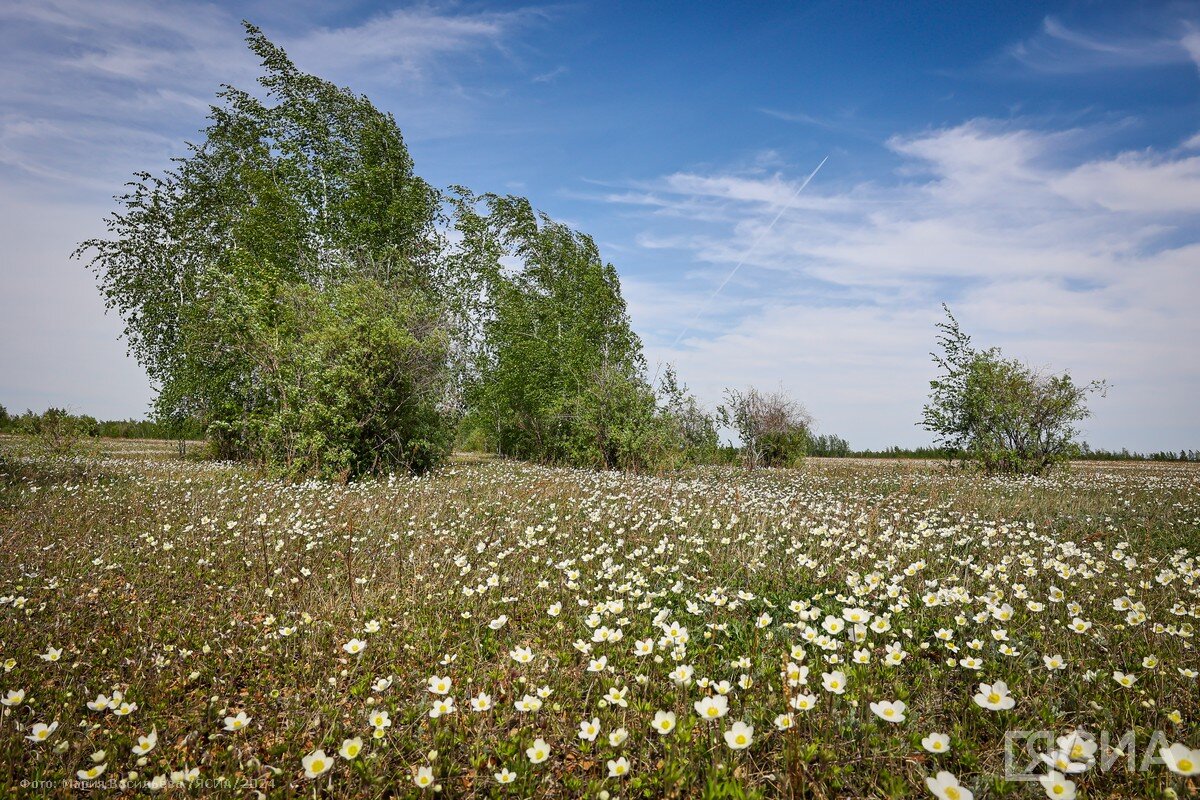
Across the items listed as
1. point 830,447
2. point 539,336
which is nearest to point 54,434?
point 539,336

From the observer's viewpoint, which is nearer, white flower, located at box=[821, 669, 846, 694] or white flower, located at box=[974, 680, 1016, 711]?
white flower, located at box=[974, 680, 1016, 711]

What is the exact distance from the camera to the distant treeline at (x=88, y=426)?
1669 centimetres

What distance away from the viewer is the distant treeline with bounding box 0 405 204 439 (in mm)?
16688

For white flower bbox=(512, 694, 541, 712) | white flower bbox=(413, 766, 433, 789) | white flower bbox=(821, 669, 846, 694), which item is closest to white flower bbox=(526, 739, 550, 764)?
white flower bbox=(512, 694, 541, 712)

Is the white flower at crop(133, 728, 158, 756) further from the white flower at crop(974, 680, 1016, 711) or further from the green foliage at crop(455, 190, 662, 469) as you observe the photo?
the green foliage at crop(455, 190, 662, 469)

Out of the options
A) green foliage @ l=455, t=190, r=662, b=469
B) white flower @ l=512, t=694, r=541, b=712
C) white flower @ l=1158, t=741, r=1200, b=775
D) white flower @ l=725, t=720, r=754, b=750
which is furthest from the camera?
green foliage @ l=455, t=190, r=662, b=469

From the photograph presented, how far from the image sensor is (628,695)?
3.24 metres

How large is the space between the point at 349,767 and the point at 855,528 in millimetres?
6046

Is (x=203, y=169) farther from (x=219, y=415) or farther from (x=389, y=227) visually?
(x=219, y=415)

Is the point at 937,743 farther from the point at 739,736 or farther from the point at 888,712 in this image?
the point at 739,736

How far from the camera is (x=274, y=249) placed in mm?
22812

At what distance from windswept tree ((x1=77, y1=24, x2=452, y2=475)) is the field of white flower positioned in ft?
37.1

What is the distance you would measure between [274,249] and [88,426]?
29.9 feet

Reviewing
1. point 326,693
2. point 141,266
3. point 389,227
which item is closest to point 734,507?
point 326,693
